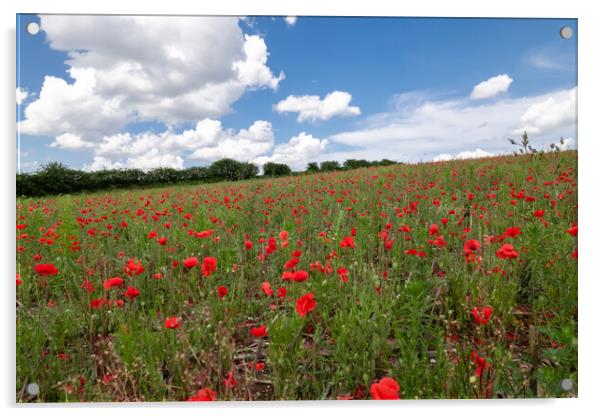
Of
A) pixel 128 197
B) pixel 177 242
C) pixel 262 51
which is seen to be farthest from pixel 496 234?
pixel 128 197

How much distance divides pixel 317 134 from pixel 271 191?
3.09 feet

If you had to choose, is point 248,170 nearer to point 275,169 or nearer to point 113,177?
point 275,169

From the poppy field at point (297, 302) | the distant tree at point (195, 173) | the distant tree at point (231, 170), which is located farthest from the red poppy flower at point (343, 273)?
the distant tree at point (195, 173)

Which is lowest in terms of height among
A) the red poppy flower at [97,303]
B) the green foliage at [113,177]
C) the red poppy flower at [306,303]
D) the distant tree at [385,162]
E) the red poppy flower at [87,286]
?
the red poppy flower at [97,303]

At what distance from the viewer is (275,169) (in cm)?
273

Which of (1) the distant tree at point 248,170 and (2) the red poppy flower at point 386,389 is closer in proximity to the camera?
(2) the red poppy flower at point 386,389

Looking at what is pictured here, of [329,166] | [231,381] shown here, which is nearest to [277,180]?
[329,166]

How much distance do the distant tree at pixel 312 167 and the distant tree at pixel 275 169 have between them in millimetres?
138

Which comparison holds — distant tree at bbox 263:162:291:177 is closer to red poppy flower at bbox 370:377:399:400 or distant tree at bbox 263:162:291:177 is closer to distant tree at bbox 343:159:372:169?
distant tree at bbox 343:159:372:169

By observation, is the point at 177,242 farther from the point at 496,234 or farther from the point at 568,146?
the point at 568,146

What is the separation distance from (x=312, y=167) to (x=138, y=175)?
1.23 meters

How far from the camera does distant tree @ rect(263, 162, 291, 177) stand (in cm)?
266

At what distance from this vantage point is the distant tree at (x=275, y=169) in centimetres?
266

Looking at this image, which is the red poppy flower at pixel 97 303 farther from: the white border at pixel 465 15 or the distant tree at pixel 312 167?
the distant tree at pixel 312 167
